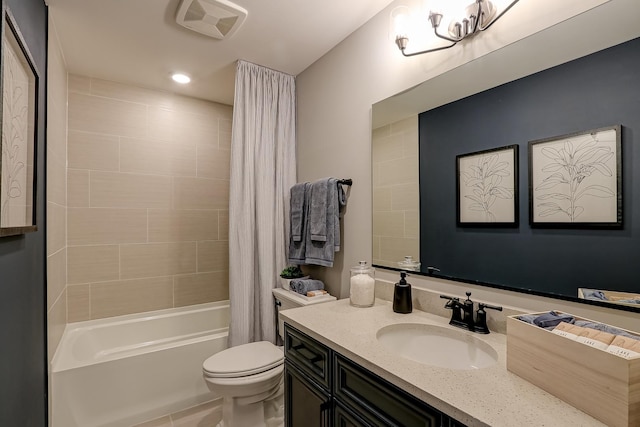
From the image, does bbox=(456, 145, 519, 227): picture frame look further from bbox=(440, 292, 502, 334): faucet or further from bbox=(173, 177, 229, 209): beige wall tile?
bbox=(173, 177, 229, 209): beige wall tile

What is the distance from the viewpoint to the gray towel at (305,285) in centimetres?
203

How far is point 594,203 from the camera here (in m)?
0.96

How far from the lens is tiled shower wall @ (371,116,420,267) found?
5.11 ft

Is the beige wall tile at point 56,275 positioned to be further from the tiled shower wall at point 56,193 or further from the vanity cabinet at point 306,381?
the vanity cabinet at point 306,381

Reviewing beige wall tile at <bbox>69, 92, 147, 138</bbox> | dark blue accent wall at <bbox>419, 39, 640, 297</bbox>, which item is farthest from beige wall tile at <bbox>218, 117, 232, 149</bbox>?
dark blue accent wall at <bbox>419, 39, 640, 297</bbox>

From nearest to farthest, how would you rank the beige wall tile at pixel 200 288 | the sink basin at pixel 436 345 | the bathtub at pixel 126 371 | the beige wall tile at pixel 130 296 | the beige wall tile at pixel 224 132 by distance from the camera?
the sink basin at pixel 436 345 < the bathtub at pixel 126 371 < the beige wall tile at pixel 130 296 < the beige wall tile at pixel 200 288 < the beige wall tile at pixel 224 132

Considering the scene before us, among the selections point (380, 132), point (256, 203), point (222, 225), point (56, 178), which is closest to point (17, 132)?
point (56, 178)

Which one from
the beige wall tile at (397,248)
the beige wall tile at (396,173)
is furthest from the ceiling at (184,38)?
the beige wall tile at (397,248)

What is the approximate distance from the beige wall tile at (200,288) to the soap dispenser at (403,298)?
2.07 m

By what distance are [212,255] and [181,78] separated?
160 centimetres

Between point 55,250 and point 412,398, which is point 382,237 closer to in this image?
point 412,398

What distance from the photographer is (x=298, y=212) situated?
218 cm

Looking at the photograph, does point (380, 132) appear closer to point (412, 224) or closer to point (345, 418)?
point (412, 224)

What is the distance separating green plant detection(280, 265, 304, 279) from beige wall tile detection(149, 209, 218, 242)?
1.11 meters
